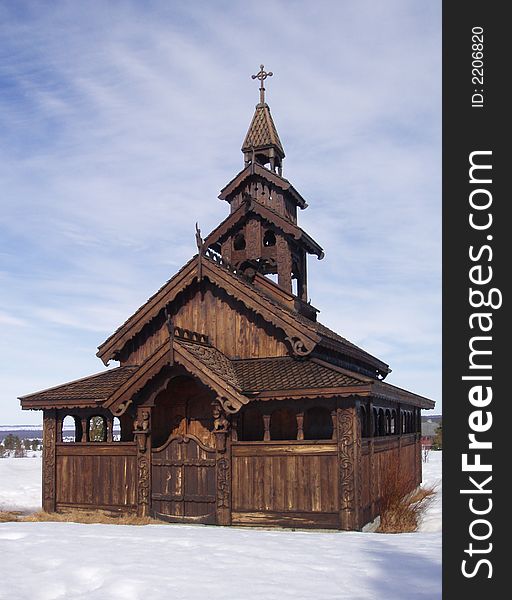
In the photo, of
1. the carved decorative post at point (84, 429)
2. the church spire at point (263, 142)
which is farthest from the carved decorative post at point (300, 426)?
the church spire at point (263, 142)

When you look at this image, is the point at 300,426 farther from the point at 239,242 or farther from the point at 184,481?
the point at 239,242

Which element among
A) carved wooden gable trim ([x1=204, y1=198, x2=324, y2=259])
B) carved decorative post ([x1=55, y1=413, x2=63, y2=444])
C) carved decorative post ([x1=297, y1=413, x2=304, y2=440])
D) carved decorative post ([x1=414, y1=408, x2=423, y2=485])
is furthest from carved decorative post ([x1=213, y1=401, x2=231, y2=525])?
carved decorative post ([x1=414, y1=408, x2=423, y2=485])

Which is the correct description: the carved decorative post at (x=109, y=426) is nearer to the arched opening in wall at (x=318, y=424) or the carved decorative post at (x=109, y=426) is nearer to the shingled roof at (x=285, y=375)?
the shingled roof at (x=285, y=375)

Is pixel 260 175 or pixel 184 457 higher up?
pixel 260 175

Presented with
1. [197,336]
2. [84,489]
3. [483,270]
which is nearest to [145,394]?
[197,336]

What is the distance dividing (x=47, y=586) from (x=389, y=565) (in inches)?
177

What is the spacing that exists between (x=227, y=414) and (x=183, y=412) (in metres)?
2.28

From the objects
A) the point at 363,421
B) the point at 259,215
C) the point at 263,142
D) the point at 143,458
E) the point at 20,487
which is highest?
the point at 263,142

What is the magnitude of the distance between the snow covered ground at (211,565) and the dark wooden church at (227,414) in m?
3.47

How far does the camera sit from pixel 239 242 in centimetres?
2402

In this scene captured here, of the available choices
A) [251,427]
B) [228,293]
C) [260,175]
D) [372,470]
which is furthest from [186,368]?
[260,175]

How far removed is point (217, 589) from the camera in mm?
Answer: 8562

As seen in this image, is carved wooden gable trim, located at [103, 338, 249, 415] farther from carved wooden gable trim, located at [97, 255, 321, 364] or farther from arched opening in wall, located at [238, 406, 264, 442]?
carved wooden gable trim, located at [97, 255, 321, 364]

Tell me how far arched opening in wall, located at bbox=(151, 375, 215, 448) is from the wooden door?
925 millimetres
